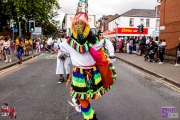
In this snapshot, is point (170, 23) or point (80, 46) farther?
point (170, 23)

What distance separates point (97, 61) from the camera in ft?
13.4

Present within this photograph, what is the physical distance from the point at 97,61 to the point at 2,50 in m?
14.7

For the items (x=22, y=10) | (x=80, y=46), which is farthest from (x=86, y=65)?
(x=22, y=10)

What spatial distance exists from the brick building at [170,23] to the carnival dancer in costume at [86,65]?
1564cm

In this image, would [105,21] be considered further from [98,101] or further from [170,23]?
[98,101]

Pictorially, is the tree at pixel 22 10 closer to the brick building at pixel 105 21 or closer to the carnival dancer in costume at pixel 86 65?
the carnival dancer in costume at pixel 86 65

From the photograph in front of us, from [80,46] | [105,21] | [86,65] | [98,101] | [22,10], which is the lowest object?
[98,101]

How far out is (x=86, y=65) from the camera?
415 centimetres

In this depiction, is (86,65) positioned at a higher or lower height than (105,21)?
lower

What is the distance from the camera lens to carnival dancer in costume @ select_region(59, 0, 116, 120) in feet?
13.4

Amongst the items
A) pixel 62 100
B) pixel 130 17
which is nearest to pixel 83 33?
pixel 62 100

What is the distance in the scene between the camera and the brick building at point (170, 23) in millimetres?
18766

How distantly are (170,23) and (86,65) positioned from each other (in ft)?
58.3

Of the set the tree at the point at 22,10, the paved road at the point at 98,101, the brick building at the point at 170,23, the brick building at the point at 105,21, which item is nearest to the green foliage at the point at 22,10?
the tree at the point at 22,10
